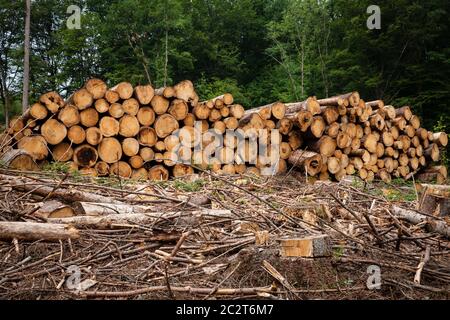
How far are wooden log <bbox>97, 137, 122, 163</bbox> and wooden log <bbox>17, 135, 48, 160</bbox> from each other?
2.75ft

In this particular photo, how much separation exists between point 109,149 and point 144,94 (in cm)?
110

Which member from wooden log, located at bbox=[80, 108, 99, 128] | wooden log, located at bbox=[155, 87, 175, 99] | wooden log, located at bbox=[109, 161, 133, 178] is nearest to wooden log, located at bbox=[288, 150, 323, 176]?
wooden log, located at bbox=[155, 87, 175, 99]

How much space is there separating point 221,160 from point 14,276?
5156mm

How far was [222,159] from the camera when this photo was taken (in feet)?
24.9

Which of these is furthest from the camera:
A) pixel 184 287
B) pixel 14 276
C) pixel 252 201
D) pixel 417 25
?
pixel 417 25

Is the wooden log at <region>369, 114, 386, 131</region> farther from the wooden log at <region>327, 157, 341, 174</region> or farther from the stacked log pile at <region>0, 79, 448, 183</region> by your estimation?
the wooden log at <region>327, 157, 341, 174</region>

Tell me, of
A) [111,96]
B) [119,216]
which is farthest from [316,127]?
[119,216]

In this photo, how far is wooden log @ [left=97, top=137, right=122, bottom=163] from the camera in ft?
22.4

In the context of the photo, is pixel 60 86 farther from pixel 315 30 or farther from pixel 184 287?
pixel 184 287

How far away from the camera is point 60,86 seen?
18625 mm

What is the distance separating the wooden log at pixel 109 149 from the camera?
6.82 m

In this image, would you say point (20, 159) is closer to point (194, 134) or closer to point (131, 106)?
point (131, 106)
